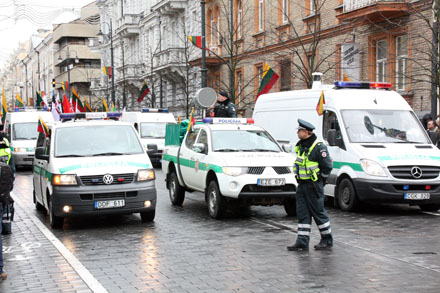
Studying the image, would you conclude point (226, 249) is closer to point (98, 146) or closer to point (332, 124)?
point (98, 146)

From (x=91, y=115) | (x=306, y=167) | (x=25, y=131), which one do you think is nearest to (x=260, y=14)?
(x=25, y=131)

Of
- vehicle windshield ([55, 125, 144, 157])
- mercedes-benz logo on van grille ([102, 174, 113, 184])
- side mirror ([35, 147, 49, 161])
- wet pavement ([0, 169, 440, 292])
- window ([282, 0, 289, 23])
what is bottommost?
wet pavement ([0, 169, 440, 292])

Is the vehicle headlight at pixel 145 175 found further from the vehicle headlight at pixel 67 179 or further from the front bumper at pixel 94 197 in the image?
the vehicle headlight at pixel 67 179

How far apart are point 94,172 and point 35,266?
2841mm

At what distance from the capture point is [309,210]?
908 centimetres

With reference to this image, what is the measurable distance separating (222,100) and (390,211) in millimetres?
5901

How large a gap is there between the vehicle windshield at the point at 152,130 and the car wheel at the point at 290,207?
1508 cm

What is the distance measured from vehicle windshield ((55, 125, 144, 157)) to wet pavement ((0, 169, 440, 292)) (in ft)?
4.21

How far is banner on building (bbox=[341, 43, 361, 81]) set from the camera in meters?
25.0

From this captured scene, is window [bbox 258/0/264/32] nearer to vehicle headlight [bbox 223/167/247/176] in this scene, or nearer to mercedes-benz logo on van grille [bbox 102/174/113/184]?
vehicle headlight [bbox 223/167/247/176]

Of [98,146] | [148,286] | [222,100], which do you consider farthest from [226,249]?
[222,100]

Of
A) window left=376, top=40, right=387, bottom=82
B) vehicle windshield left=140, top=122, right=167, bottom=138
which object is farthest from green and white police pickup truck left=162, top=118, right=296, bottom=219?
vehicle windshield left=140, top=122, right=167, bottom=138

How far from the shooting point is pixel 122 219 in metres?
12.3

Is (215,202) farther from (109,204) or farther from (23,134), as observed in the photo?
(23,134)
